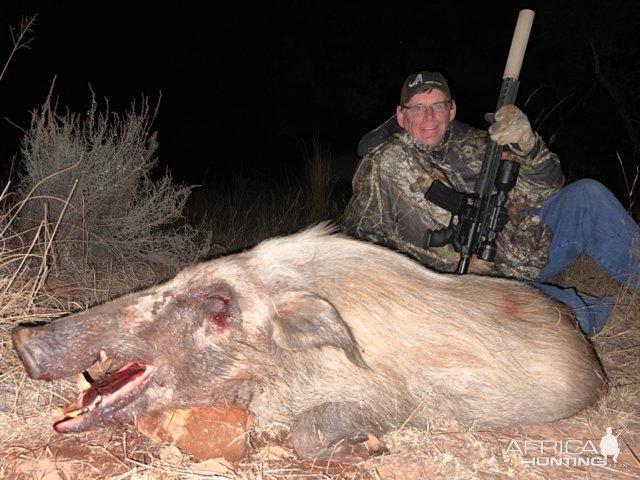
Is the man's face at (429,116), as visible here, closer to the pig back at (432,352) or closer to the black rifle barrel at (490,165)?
the black rifle barrel at (490,165)

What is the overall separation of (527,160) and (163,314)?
2.32 metres

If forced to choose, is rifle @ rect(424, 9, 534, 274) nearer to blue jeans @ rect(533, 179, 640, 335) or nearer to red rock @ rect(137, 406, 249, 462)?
blue jeans @ rect(533, 179, 640, 335)

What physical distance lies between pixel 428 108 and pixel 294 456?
2354 millimetres

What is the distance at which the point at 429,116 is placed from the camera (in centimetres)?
358

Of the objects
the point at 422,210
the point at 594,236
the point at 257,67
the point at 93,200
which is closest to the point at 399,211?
the point at 422,210

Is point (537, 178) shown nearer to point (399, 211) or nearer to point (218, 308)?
point (399, 211)

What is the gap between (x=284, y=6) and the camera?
1984 cm

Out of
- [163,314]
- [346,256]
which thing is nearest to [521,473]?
[346,256]

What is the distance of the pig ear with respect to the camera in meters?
2.01

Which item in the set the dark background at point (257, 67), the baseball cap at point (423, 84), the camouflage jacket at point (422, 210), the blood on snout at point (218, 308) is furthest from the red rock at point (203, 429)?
the dark background at point (257, 67)

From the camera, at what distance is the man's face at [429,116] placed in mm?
3578

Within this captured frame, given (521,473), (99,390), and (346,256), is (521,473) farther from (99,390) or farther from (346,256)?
(99,390)

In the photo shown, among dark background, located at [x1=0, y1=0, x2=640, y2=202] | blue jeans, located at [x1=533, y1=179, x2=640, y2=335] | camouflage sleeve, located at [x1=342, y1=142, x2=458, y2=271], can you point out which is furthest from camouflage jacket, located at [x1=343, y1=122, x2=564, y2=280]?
dark background, located at [x1=0, y1=0, x2=640, y2=202]

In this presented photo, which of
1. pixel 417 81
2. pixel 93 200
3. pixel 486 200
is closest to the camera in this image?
pixel 486 200
